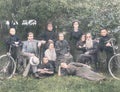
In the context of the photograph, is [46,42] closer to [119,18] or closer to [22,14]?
[22,14]

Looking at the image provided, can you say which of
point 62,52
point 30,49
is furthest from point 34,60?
point 62,52

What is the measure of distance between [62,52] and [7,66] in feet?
6.04

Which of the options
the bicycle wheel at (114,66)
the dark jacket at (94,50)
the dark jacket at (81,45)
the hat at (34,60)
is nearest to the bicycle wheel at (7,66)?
the hat at (34,60)

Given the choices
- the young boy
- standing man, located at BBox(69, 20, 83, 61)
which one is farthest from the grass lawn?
standing man, located at BBox(69, 20, 83, 61)

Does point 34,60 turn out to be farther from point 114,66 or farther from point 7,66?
point 114,66

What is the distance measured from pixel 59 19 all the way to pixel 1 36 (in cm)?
260

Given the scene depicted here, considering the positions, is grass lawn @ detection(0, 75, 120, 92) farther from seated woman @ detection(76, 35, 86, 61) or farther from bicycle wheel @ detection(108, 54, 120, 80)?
seated woman @ detection(76, 35, 86, 61)

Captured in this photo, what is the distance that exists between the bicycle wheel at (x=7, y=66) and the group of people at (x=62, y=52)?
34cm

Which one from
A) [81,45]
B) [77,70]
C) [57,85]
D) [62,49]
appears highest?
[81,45]

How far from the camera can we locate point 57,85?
476 inches

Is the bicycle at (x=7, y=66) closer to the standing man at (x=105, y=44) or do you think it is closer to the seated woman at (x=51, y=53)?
the seated woman at (x=51, y=53)

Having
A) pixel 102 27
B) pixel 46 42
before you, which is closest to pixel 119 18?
pixel 102 27

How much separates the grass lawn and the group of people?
0.29 m

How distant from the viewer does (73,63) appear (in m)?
13.1
